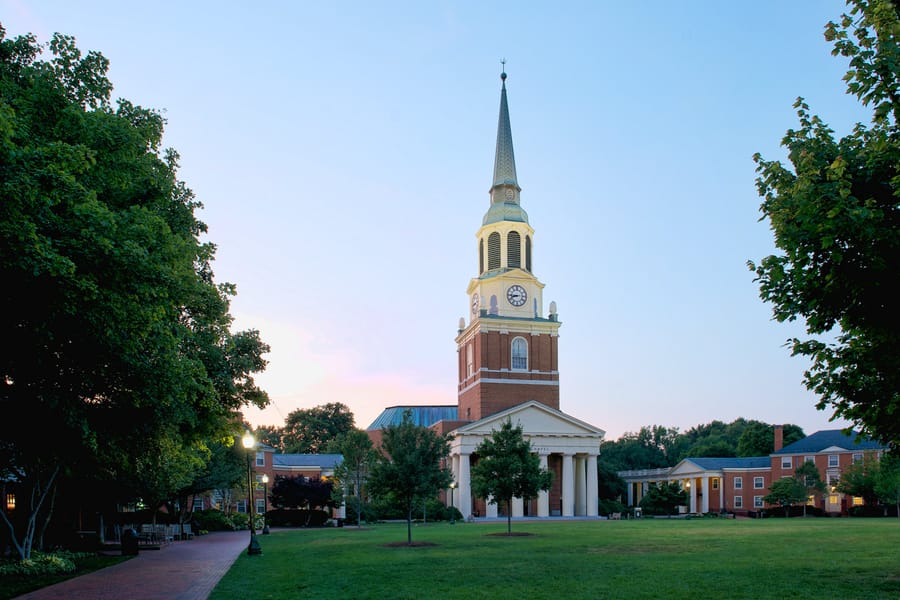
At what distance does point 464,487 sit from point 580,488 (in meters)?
11.4

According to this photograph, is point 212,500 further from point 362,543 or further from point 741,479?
point 741,479

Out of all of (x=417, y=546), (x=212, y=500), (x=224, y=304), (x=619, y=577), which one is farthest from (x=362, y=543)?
(x=212, y=500)

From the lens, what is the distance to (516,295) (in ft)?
244

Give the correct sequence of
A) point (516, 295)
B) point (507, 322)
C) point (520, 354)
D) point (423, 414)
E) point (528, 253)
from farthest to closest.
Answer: point (423, 414), point (528, 253), point (516, 295), point (520, 354), point (507, 322)

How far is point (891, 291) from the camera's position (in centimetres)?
1226

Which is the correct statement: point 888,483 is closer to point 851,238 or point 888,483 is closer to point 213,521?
point 213,521

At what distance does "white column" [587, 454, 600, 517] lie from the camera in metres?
70.2

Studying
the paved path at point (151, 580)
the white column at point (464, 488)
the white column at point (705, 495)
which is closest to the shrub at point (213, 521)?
the white column at point (464, 488)

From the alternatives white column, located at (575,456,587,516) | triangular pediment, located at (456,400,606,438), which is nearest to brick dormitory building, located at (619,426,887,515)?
white column, located at (575,456,587,516)

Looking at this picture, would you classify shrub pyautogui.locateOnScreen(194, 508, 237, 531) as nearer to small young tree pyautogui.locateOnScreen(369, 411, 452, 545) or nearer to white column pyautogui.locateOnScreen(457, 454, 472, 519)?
white column pyautogui.locateOnScreen(457, 454, 472, 519)

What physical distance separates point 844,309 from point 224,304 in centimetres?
1577

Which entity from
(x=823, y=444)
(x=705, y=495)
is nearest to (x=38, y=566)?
(x=823, y=444)

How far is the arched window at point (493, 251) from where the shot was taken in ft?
247

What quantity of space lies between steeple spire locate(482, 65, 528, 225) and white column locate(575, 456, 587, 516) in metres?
23.0
